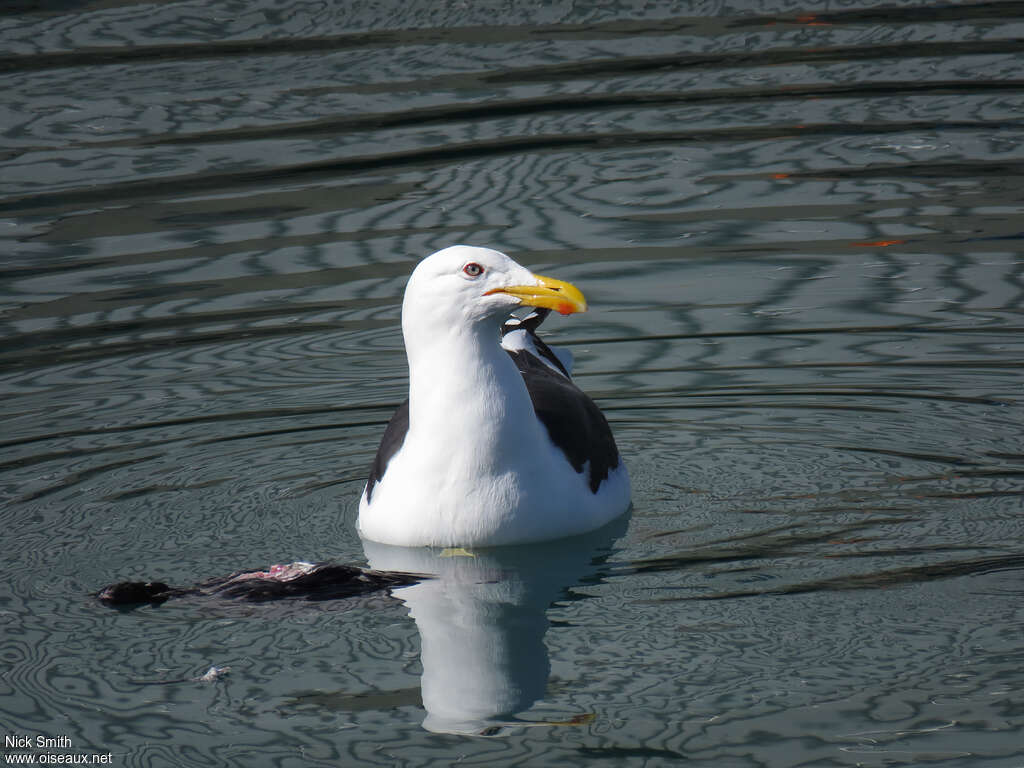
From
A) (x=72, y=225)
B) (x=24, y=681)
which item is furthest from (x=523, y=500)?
(x=72, y=225)

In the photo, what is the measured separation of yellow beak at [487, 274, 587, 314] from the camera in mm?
6293

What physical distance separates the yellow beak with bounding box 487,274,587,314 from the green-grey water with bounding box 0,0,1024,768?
1032 millimetres

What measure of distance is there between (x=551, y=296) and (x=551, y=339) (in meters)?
3.51

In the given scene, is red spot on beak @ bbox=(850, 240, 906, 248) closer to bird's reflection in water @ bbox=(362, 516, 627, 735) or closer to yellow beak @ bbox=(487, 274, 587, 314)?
bird's reflection in water @ bbox=(362, 516, 627, 735)

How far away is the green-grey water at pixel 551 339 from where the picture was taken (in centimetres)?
541

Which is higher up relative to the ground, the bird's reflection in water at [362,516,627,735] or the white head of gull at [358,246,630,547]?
the white head of gull at [358,246,630,547]

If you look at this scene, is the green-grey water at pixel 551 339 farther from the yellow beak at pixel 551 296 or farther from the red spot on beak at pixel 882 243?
the yellow beak at pixel 551 296

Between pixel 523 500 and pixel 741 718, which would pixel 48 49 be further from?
pixel 741 718

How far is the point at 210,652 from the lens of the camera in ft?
19.2

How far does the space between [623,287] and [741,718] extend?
5.46m

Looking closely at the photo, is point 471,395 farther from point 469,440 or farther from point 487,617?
point 487,617

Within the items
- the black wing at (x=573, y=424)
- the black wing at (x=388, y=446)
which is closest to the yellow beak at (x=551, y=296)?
the black wing at (x=573, y=424)

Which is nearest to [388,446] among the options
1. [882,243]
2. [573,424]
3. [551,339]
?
[573,424]

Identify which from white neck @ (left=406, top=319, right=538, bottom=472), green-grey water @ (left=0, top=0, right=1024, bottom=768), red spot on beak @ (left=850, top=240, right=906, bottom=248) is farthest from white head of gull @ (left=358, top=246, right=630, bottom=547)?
red spot on beak @ (left=850, top=240, right=906, bottom=248)
